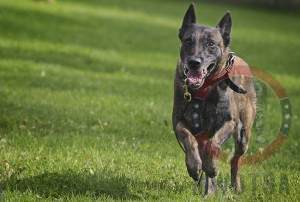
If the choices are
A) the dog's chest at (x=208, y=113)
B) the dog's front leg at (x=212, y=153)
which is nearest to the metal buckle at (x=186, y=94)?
the dog's chest at (x=208, y=113)

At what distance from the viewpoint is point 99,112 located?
48.5 ft

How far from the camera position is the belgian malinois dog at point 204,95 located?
802cm

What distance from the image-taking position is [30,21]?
30.4 metres

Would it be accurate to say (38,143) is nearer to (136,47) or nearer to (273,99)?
(273,99)

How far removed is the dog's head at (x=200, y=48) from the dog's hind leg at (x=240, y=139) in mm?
1059

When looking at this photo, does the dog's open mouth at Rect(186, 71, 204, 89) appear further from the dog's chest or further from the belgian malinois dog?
the dog's chest

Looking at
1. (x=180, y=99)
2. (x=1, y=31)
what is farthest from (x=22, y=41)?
(x=180, y=99)

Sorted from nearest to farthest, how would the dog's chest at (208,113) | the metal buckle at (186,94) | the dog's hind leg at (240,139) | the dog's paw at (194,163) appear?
the dog's paw at (194,163) → the metal buckle at (186,94) → the dog's chest at (208,113) → the dog's hind leg at (240,139)

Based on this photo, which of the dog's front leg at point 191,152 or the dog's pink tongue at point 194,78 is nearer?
the dog's front leg at point 191,152

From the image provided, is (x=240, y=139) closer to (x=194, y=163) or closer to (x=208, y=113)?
(x=208, y=113)

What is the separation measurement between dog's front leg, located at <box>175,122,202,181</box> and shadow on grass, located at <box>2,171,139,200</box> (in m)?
0.75

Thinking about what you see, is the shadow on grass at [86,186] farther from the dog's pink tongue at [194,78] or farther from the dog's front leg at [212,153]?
the dog's pink tongue at [194,78]

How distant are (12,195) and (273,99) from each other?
12714 mm

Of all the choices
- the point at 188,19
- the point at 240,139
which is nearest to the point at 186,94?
the point at 188,19
